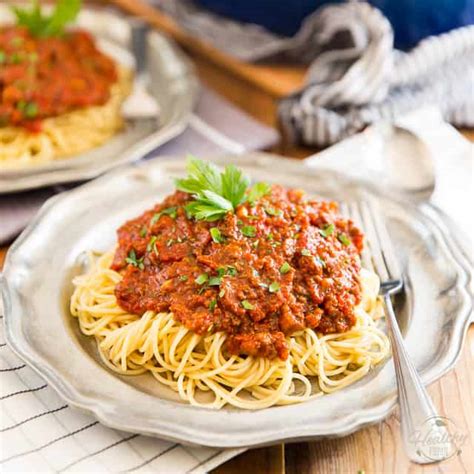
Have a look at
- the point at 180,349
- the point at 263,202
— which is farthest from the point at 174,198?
the point at 180,349

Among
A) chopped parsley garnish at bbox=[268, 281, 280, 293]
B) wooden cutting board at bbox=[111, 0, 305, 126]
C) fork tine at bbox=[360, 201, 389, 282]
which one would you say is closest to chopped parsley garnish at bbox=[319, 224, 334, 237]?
fork tine at bbox=[360, 201, 389, 282]

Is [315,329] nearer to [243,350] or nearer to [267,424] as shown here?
[243,350]

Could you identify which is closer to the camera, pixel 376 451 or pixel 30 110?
pixel 376 451

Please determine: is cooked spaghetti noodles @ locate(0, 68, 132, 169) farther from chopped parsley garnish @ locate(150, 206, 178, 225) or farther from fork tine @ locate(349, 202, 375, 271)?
fork tine @ locate(349, 202, 375, 271)

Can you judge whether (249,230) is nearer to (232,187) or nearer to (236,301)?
(232,187)

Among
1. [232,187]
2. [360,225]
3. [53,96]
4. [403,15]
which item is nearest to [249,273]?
[232,187]

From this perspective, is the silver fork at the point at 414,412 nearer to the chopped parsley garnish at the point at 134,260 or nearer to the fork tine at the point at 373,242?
the fork tine at the point at 373,242
